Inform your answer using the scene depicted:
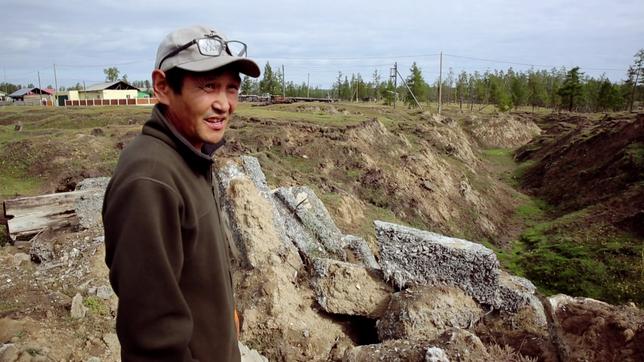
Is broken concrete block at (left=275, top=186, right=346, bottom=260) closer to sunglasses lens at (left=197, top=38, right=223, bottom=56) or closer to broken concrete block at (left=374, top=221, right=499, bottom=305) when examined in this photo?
broken concrete block at (left=374, top=221, right=499, bottom=305)

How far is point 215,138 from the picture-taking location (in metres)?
2.03

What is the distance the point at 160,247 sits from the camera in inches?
61.4

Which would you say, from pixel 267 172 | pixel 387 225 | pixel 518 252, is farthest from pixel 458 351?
pixel 518 252

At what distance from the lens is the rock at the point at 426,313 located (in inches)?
235

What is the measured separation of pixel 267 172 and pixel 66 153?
794cm

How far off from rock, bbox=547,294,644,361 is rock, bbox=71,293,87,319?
5906 mm

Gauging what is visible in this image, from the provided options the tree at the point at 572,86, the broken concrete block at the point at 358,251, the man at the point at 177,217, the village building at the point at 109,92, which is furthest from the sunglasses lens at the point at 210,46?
the tree at the point at 572,86

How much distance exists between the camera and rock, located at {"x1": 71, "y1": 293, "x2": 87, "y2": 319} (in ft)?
18.4

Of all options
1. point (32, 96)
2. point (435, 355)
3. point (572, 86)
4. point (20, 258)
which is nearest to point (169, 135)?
point (435, 355)

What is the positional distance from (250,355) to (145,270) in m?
4.30

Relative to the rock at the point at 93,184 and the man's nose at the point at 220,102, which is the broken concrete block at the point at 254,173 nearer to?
the rock at the point at 93,184

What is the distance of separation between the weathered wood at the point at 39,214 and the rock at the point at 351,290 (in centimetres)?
564

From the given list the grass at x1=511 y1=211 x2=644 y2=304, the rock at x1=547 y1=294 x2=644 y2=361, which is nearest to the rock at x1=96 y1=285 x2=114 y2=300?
the rock at x1=547 y1=294 x2=644 y2=361

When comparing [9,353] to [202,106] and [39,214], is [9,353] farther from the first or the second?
[39,214]
